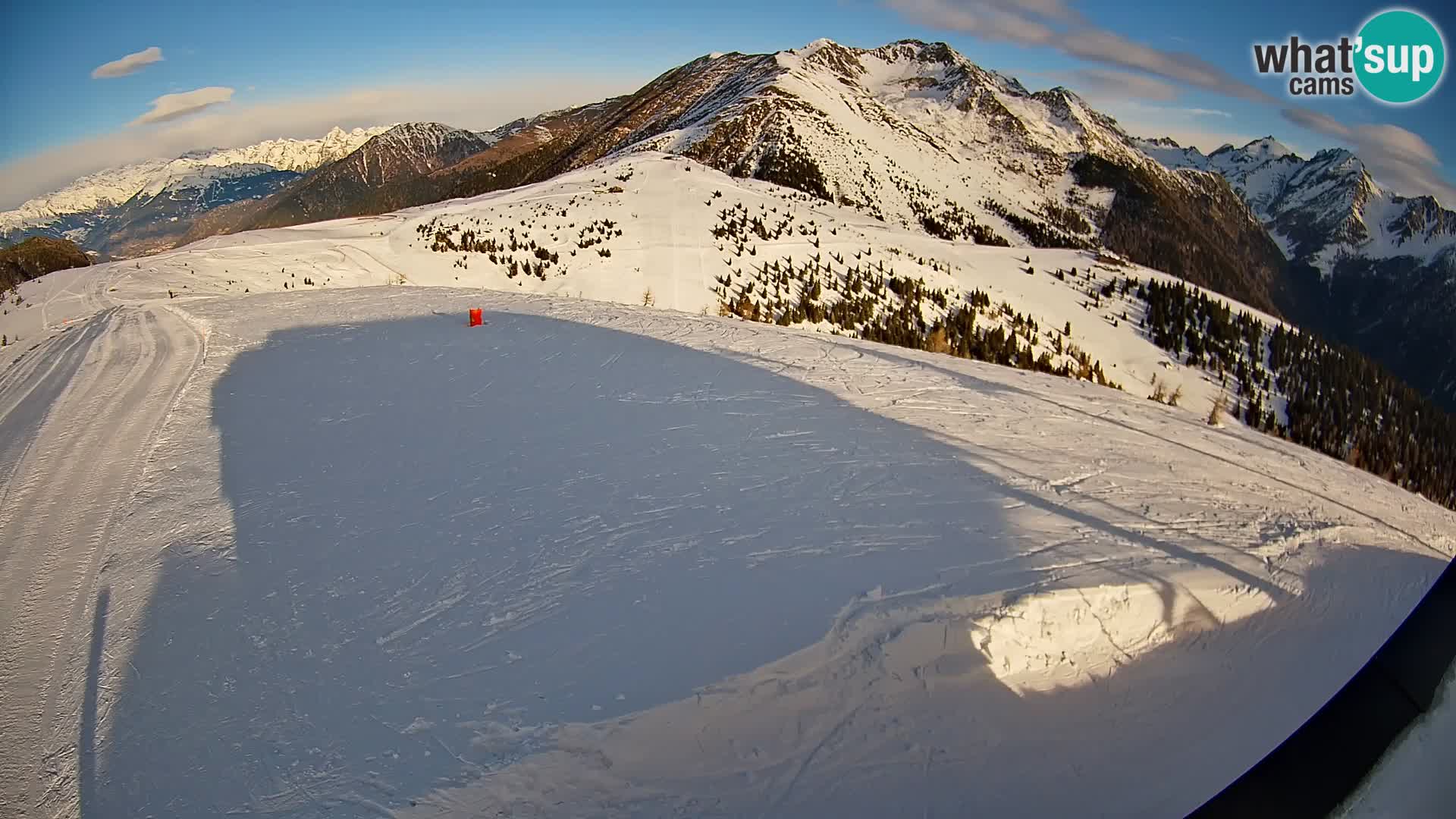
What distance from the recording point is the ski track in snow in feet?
10.3

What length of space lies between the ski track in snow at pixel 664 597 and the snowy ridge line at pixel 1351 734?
5.97 feet

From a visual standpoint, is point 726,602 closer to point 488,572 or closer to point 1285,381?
point 488,572

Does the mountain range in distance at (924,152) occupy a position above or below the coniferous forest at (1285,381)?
above

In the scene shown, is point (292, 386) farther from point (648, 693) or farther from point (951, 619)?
point (951, 619)

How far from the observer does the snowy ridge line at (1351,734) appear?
1.36m

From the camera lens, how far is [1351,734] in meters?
1.41

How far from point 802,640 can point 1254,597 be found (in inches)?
115

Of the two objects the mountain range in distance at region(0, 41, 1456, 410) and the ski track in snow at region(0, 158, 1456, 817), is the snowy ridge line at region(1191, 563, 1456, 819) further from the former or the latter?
the mountain range in distance at region(0, 41, 1456, 410)

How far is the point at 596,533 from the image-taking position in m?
4.81

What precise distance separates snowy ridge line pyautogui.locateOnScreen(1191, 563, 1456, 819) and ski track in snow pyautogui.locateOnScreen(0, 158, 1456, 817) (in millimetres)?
1819

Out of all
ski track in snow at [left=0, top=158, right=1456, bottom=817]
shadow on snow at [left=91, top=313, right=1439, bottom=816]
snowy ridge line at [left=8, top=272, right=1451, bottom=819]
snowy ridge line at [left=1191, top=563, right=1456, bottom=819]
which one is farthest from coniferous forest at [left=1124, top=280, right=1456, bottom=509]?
snowy ridge line at [left=1191, top=563, right=1456, bottom=819]

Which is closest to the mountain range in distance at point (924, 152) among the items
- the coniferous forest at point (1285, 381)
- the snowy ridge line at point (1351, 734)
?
the coniferous forest at point (1285, 381)

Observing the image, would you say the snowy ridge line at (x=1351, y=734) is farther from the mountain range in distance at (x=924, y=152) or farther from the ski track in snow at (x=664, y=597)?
the mountain range in distance at (x=924, y=152)

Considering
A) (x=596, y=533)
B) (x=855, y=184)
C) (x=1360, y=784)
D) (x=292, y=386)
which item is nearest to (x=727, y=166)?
(x=855, y=184)
